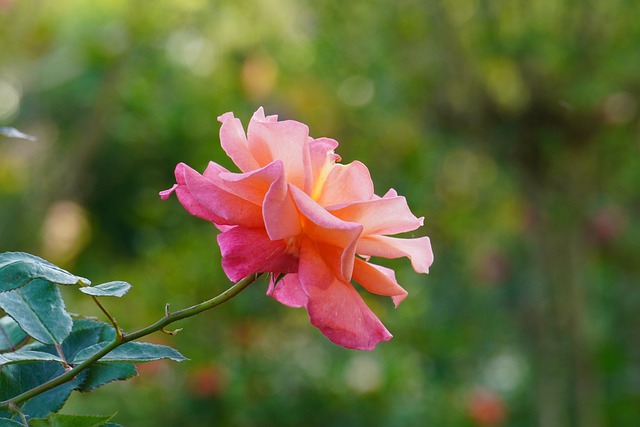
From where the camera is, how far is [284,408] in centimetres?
292

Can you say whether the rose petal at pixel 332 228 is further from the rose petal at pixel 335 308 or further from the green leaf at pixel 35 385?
the green leaf at pixel 35 385

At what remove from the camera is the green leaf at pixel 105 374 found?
50 centimetres

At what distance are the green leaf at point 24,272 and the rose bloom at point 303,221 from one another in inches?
3.4

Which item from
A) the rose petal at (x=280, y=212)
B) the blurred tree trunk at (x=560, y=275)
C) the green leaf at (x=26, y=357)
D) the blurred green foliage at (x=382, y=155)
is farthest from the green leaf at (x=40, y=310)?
the blurred tree trunk at (x=560, y=275)

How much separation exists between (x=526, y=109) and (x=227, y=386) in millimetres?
1334

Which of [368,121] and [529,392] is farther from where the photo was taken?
[529,392]

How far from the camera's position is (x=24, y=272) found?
1.50 ft

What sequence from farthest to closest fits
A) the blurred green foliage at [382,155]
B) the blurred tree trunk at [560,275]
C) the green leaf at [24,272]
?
the blurred tree trunk at [560,275] < the blurred green foliage at [382,155] < the green leaf at [24,272]

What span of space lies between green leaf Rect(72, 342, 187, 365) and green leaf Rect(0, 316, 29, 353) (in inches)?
3.7

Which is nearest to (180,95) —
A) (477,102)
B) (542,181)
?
(477,102)

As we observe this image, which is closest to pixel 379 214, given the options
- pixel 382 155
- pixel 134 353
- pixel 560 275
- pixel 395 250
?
pixel 395 250

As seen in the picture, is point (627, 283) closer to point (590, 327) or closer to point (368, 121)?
point (590, 327)

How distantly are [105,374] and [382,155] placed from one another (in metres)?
3.46

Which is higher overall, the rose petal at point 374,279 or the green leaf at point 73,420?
the rose petal at point 374,279
